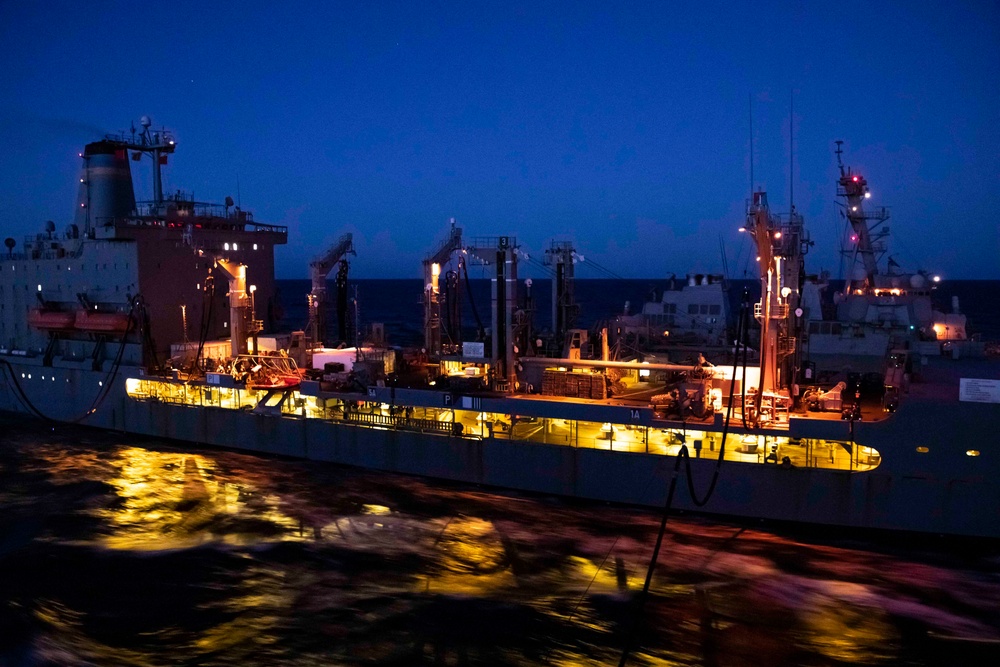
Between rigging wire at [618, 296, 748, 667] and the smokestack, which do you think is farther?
the smokestack

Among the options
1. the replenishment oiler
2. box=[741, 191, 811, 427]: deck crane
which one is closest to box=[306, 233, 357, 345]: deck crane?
the replenishment oiler

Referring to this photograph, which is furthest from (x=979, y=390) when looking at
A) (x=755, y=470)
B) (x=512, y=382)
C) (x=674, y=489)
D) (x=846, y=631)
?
(x=512, y=382)

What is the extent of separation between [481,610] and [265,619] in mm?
4215

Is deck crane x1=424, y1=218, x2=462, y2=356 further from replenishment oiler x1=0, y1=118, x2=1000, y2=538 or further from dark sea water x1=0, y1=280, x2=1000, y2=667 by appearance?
dark sea water x1=0, y1=280, x2=1000, y2=667

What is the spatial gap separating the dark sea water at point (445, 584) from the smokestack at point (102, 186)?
15.0 m

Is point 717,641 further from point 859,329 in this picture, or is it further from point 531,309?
point 859,329

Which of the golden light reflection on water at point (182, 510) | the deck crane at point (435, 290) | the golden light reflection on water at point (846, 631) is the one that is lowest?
the golden light reflection on water at point (846, 631)

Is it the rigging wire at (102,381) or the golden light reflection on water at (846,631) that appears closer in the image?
the golden light reflection on water at (846,631)

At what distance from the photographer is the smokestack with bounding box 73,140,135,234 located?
32719mm

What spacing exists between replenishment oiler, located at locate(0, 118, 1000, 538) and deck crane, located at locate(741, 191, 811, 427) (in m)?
0.07

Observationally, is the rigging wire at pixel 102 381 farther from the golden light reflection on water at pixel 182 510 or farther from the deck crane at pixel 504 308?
the deck crane at pixel 504 308

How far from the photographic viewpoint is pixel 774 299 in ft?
65.7

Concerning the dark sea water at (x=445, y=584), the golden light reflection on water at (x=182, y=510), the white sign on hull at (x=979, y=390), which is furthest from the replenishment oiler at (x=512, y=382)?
the golden light reflection on water at (x=182, y=510)

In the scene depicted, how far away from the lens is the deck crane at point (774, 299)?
1975 centimetres
